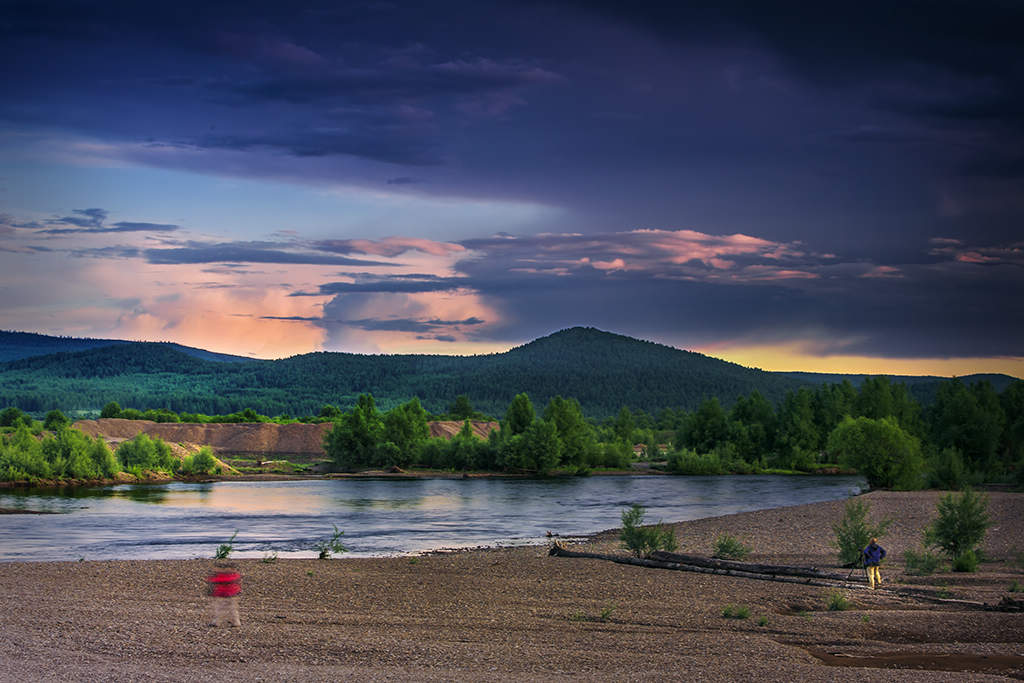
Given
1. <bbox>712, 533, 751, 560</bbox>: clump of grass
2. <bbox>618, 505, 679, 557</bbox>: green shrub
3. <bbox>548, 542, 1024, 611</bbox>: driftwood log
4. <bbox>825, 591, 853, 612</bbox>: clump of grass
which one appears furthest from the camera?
<bbox>618, 505, 679, 557</bbox>: green shrub

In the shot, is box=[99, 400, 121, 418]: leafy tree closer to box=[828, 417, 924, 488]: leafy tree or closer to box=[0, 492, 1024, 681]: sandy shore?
box=[828, 417, 924, 488]: leafy tree

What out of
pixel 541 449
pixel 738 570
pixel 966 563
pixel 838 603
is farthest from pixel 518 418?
pixel 838 603

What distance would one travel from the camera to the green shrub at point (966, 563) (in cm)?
2556

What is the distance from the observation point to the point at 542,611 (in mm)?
19438

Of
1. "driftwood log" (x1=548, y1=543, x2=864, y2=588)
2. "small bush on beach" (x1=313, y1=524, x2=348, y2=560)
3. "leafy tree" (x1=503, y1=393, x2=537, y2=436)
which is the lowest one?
"small bush on beach" (x1=313, y1=524, x2=348, y2=560)

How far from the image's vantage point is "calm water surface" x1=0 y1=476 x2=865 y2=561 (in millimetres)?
38125

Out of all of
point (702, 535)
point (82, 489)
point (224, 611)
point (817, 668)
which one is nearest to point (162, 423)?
point (82, 489)

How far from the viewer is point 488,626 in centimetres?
1753

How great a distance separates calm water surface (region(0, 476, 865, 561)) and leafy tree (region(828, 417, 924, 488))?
12.5 feet

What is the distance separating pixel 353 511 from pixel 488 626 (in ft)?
138

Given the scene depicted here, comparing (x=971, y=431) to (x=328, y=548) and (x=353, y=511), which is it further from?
(x=328, y=548)

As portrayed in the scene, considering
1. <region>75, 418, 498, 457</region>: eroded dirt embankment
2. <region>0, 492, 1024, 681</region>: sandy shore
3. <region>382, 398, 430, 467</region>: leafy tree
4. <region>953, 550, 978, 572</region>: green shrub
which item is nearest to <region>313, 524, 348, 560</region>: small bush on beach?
<region>0, 492, 1024, 681</region>: sandy shore

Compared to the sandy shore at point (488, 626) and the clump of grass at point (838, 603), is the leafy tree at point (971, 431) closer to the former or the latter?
the sandy shore at point (488, 626)

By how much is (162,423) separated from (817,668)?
152938mm
